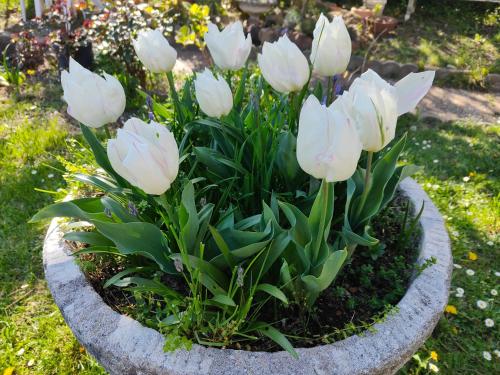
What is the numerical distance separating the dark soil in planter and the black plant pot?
9.21 feet

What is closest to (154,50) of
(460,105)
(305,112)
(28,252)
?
(305,112)

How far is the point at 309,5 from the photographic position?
17.6 feet

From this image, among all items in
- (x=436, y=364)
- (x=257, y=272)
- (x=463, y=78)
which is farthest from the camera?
(x=463, y=78)

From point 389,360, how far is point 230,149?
2.54 feet

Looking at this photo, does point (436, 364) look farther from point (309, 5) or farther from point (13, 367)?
point (309, 5)

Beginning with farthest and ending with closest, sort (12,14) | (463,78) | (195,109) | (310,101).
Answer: (12,14) → (463,78) → (195,109) → (310,101)

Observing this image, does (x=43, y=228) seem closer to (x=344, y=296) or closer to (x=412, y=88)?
(x=344, y=296)

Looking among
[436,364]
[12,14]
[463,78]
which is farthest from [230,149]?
[12,14]

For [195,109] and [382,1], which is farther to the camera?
[382,1]

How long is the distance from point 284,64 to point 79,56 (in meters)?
3.17

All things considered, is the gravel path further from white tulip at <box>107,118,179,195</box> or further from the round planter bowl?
white tulip at <box>107,118,179,195</box>

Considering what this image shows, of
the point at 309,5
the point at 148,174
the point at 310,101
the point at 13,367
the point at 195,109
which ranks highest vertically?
the point at 310,101

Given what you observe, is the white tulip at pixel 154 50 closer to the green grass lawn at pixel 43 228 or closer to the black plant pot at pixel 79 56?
the green grass lawn at pixel 43 228

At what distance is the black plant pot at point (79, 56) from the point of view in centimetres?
377
